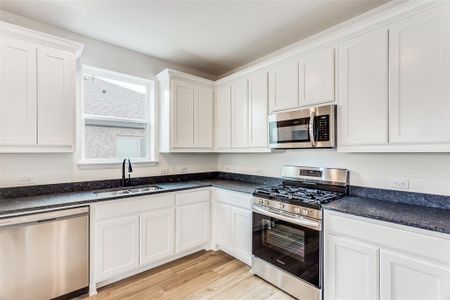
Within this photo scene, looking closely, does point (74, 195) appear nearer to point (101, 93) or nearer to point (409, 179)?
point (101, 93)

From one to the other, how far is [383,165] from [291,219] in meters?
1.03

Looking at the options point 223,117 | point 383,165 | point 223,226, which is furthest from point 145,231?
point 383,165

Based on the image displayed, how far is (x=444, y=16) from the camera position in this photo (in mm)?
1629

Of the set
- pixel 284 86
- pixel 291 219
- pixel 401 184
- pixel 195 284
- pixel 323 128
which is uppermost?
pixel 284 86

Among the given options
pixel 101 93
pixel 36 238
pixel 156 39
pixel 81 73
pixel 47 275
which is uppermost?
pixel 156 39

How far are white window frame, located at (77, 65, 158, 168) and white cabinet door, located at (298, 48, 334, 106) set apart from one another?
2.06 meters

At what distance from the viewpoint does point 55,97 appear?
222 centimetres

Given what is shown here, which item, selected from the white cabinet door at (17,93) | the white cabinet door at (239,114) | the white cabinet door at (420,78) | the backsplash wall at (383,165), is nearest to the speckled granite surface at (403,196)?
the backsplash wall at (383,165)

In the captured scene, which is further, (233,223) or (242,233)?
(233,223)

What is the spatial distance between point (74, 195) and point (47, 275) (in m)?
0.73

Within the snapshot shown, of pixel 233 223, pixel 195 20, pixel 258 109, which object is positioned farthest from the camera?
pixel 258 109

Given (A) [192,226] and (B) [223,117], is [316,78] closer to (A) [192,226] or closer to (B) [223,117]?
(B) [223,117]

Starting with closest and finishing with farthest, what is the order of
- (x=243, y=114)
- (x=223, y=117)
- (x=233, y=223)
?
(x=233, y=223)
(x=243, y=114)
(x=223, y=117)

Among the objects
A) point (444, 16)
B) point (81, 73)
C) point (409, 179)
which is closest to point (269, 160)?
point (409, 179)
